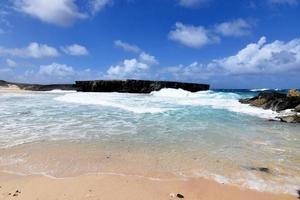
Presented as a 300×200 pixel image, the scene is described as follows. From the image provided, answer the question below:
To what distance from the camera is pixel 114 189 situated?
4.69 m

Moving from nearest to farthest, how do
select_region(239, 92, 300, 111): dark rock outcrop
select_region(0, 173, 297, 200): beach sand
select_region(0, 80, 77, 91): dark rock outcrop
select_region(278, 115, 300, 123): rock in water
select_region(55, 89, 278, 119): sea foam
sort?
select_region(0, 173, 297, 200): beach sand < select_region(278, 115, 300, 123): rock in water < select_region(55, 89, 278, 119): sea foam < select_region(239, 92, 300, 111): dark rock outcrop < select_region(0, 80, 77, 91): dark rock outcrop

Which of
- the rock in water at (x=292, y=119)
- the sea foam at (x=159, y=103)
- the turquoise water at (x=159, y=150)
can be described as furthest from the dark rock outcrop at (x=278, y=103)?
the turquoise water at (x=159, y=150)

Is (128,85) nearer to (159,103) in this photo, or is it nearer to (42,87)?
(42,87)

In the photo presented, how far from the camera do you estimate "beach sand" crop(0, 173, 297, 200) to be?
439cm

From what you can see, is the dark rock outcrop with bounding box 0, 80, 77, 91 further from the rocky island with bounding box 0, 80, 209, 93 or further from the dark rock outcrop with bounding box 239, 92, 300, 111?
the dark rock outcrop with bounding box 239, 92, 300, 111

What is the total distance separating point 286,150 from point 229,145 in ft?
4.48

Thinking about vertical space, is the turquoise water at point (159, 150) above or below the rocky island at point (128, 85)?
below

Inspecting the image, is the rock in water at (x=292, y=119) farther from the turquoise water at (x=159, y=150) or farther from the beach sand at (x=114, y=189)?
the beach sand at (x=114, y=189)

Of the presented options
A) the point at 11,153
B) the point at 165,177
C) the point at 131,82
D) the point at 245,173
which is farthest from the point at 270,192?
the point at 131,82

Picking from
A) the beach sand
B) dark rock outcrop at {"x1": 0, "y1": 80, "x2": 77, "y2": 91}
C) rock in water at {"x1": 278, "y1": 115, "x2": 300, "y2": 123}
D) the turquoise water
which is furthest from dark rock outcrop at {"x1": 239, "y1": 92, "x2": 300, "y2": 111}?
dark rock outcrop at {"x1": 0, "y1": 80, "x2": 77, "y2": 91}

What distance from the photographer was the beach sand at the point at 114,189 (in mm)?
4395

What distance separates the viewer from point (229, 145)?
26.1 feet

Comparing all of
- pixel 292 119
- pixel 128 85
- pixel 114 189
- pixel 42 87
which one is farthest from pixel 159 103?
pixel 42 87

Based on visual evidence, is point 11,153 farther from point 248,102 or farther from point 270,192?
point 248,102
